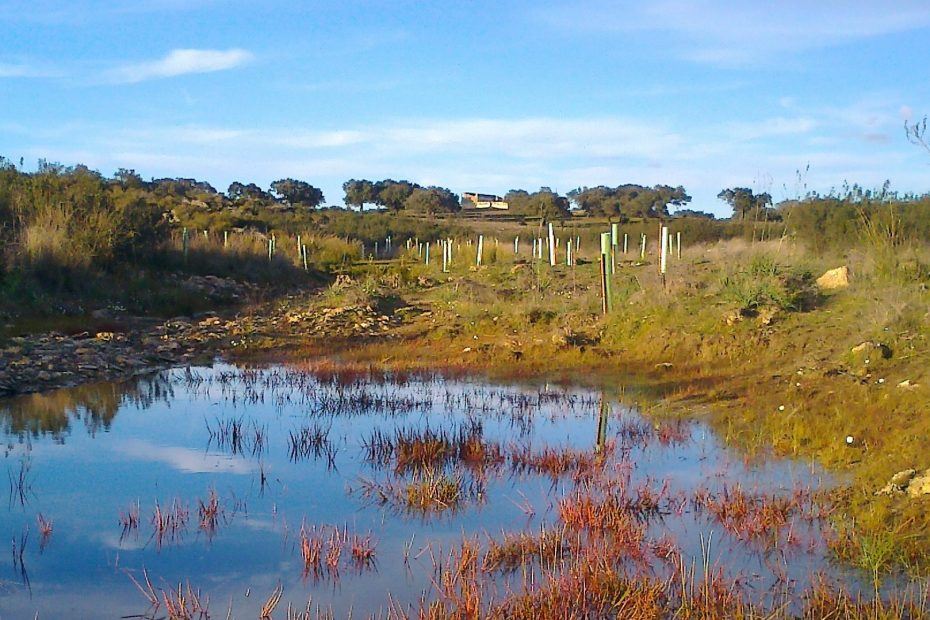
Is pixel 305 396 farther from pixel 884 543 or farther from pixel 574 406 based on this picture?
pixel 884 543

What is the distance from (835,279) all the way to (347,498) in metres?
11.3

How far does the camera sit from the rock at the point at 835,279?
15.9m

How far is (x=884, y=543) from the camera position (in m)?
5.91

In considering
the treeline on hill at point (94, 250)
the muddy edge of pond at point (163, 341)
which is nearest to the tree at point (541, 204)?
the treeline on hill at point (94, 250)

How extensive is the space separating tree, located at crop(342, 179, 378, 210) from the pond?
7919 cm

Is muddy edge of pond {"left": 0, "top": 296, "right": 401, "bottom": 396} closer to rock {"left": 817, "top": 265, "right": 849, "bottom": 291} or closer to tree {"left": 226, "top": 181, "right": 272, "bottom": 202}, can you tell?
rock {"left": 817, "top": 265, "right": 849, "bottom": 291}

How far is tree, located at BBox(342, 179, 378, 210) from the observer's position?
90.2 metres

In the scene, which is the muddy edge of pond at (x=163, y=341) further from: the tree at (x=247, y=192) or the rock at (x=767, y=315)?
the tree at (x=247, y=192)

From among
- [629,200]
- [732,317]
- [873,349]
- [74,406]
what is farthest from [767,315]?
[629,200]

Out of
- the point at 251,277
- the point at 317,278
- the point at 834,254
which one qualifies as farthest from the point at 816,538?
the point at 317,278

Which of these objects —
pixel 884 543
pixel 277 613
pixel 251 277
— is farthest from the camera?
pixel 251 277

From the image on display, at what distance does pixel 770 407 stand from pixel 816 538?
4461 millimetres

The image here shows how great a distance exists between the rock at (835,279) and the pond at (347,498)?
613 centimetres

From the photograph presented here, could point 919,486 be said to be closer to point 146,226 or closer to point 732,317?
point 732,317
